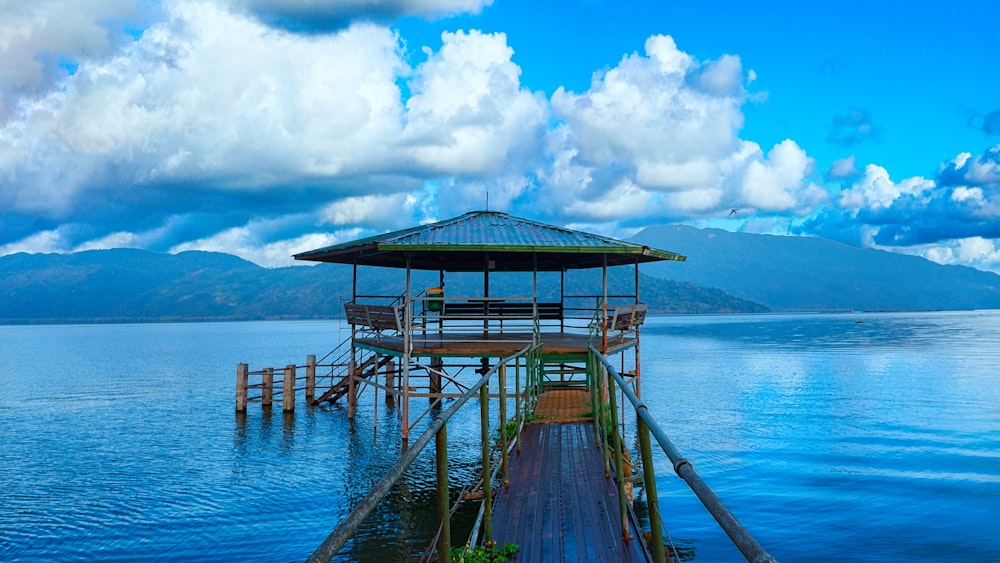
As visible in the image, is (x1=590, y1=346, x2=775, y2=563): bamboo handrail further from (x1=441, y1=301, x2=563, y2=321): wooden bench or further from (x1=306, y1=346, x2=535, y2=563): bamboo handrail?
(x1=441, y1=301, x2=563, y2=321): wooden bench

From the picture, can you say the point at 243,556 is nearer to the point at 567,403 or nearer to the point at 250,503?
the point at 250,503

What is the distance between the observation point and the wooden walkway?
6568mm

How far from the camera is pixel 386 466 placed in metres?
18.6

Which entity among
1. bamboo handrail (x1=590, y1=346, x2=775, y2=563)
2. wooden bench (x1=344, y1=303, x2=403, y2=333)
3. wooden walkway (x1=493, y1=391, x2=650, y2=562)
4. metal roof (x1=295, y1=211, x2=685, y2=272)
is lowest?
wooden walkway (x1=493, y1=391, x2=650, y2=562)

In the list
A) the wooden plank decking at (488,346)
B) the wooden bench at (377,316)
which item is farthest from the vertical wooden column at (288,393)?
the wooden bench at (377,316)

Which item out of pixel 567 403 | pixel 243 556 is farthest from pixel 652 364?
pixel 243 556

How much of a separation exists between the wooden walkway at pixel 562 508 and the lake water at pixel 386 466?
3635 millimetres

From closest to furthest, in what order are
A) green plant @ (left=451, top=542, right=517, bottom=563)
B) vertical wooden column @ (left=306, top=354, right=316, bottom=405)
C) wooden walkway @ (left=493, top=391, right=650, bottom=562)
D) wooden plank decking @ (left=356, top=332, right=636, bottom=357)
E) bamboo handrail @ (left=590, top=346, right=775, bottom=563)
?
bamboo handrail @ (left=590, top=346, right=775, bottom=563), green plant @ (left=451, top=542, right=517, bottom=563), wooden walkway @ (left=493, top=391, right=650, bottom=562), wooden plank decking @ (left=356, top=332, right=636, bottom=357), vertical wooden column @ (left=306, top=354, right=316, bottom=405)

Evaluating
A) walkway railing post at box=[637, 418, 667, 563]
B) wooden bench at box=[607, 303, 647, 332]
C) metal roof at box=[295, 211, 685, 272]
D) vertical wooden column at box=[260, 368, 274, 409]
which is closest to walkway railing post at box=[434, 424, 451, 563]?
walkway railing post at box=[637, 418, 667, 563]

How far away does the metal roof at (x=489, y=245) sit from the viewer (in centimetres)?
1789

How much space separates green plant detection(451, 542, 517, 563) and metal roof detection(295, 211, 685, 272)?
11438 millimetres

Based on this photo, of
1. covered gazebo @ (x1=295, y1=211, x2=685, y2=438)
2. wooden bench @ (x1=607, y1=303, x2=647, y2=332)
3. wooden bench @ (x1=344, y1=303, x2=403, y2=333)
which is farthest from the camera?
wooden bench @ (x1=607, y1=303, x2=647, y2=332)

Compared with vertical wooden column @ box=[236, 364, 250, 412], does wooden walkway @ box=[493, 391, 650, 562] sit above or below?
above

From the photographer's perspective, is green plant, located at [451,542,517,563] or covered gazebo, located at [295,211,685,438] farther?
covered gazebo, located at [295,211,685,438]
